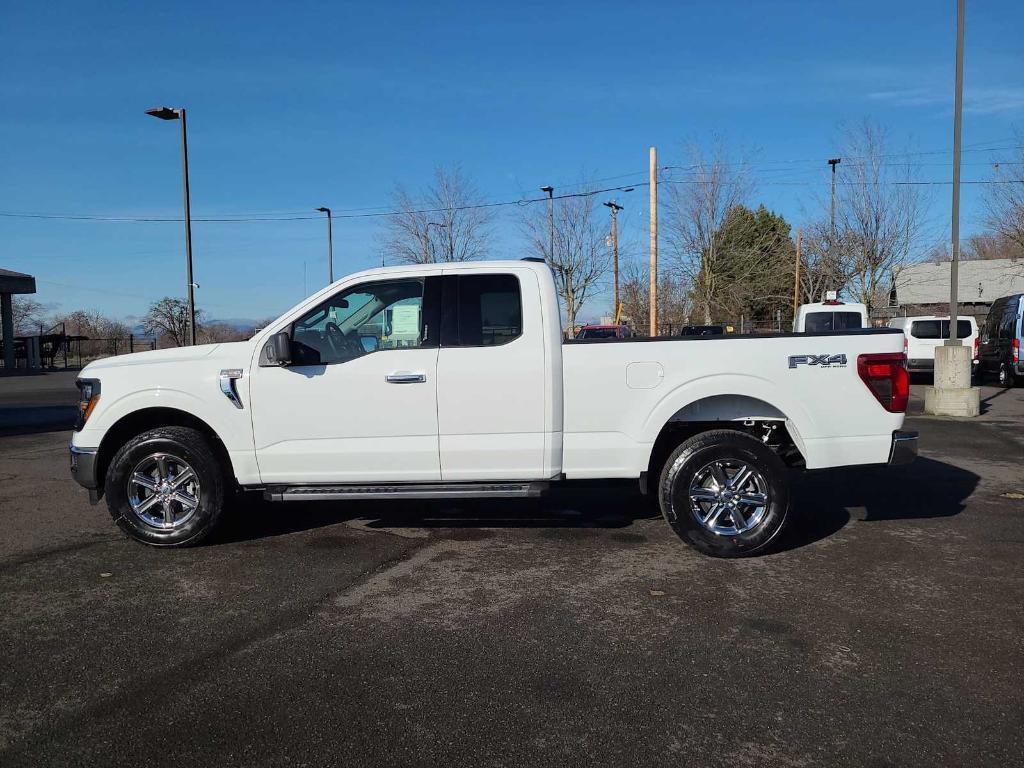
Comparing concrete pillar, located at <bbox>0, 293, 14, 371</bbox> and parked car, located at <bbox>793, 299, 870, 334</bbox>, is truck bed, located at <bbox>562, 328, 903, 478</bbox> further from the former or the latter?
concrete pillar, located at <bbox>0, 293, 14, 371</bbox>

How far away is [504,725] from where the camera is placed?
3289 millimetres

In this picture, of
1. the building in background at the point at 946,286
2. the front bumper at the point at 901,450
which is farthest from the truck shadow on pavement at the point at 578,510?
the building in background at the point at 946,286

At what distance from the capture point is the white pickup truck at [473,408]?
5496mm

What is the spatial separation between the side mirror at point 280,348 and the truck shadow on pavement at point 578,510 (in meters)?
1.45

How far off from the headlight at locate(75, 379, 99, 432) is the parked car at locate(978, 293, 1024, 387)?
18852mm

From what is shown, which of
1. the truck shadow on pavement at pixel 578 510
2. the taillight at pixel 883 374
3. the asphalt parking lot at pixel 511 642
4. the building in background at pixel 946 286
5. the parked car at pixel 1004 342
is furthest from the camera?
the building in background at pixel 946 286

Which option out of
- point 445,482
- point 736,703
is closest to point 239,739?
point 736,703

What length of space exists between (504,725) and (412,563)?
235 cm

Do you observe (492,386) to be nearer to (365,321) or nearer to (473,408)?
(473,408)

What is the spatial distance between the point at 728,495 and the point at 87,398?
184 inches

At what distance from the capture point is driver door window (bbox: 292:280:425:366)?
5.73 m

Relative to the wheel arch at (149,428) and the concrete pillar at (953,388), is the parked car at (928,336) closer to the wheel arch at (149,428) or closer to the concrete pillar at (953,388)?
the concrete pillar at (953,388)

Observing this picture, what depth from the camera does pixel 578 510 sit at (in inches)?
281

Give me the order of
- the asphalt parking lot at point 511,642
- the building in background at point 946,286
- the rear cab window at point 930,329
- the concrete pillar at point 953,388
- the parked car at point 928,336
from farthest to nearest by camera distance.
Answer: the building in background at point 946,286 < the rear cab window at point 930,329 < the parked car at point 928,336 < the concrete pillar at point 953,388 < the asphalt parking lot at point 511,642
